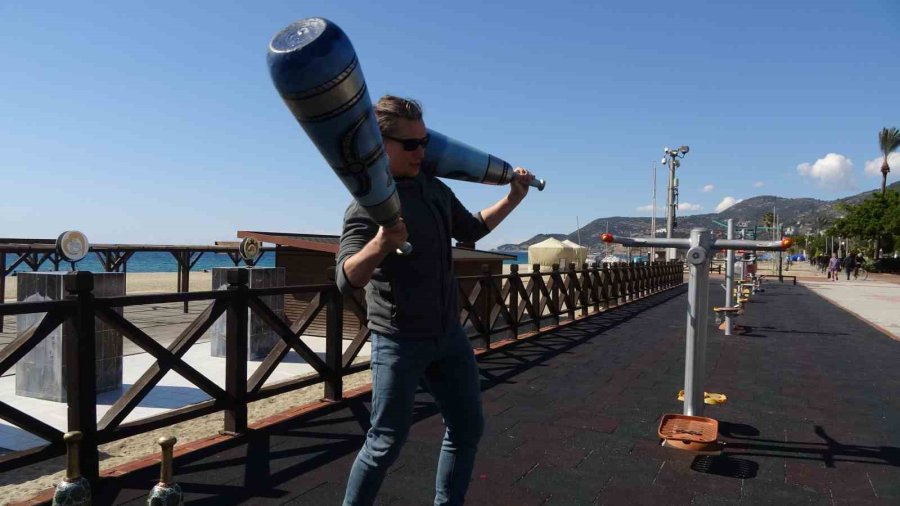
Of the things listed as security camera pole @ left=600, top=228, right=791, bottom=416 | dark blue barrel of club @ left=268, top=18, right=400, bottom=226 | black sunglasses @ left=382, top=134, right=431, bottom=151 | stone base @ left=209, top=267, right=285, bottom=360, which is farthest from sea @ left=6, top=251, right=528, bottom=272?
dark blue barrel of club @ left=268, top=18, right=400, bottom=226

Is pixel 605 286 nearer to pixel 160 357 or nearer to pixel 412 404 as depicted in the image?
pixel 160 357

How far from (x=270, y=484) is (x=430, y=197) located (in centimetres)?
196

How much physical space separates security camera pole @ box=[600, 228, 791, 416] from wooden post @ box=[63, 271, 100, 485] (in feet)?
9.49

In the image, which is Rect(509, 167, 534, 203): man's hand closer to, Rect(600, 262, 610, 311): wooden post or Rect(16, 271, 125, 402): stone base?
Rect(16, 271, 125, 402): stone base

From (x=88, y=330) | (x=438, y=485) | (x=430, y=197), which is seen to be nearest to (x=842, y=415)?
(x=438, y=485)

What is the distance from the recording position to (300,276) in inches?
443

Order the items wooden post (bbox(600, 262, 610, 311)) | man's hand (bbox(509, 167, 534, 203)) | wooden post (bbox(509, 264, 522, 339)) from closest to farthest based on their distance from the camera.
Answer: man's hand (bbox(509, 167, 534, 203)), wooden post (bbox(509, 264, 522, 339)), wooden post (bbox(600, 262, 610, 311))

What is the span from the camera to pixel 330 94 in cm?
124

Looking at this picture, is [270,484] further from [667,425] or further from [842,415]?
[842,415]

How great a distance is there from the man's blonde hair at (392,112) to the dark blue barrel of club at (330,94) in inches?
19.5

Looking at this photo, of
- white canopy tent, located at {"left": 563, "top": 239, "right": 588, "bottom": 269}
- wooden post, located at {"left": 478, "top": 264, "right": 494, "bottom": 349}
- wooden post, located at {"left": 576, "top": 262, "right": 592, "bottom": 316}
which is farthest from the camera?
white canopy tent, located at {"left": 563, "top": 239, "right": 588, "bottom": 269}

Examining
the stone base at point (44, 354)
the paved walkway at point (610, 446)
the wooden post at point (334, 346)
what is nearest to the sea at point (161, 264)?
the paved walkway at point (610, 446)

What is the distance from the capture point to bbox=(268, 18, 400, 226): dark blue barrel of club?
1.21m

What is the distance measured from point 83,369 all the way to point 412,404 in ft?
6.76
